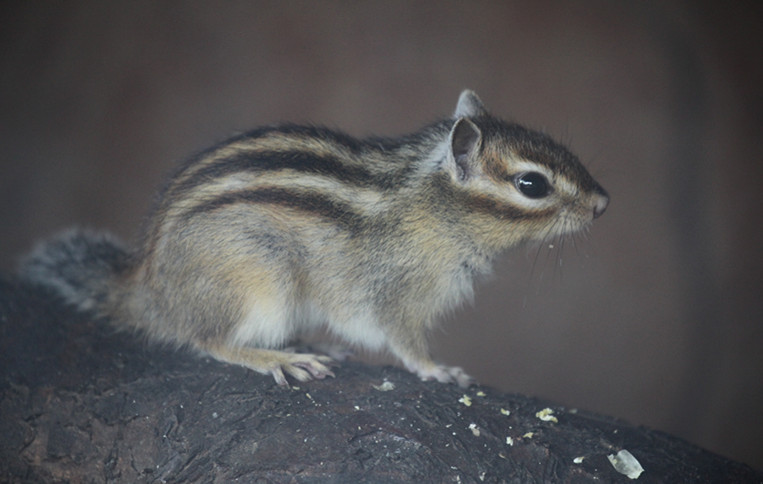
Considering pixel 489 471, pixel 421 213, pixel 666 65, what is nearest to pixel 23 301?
pixel 421 213

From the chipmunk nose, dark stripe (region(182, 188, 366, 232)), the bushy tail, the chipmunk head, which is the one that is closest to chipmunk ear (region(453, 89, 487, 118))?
the chipmunk head

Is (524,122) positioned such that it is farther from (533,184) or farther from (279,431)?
(279,431)

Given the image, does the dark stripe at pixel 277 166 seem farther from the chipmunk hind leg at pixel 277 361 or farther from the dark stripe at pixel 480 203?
the chipmunk hind leg at pixel 277 361

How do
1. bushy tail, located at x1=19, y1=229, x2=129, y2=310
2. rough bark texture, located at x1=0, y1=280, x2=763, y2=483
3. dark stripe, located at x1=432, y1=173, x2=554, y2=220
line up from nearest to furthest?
rough bark texture, located at x1=0, y1=280, x2=763, y2=483 < dark stripe, located at x1=432, y1=173, x2=554, y2=220 < bushy tail, located at x1=19, y1=229, x2=129, y2=310

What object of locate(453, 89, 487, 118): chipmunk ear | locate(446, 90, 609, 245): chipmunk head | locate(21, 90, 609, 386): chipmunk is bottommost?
locate(21, 90, 609, 386): chipmunk

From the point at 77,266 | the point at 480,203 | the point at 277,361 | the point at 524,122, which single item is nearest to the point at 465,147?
the point at 480,203

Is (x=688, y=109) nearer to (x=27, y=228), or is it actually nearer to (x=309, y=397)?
(x=309, y=397)

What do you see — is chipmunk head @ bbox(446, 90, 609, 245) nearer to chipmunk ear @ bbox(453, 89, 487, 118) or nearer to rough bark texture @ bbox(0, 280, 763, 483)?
chipmunk ear @ bbox(453, 89, 487, 118)
